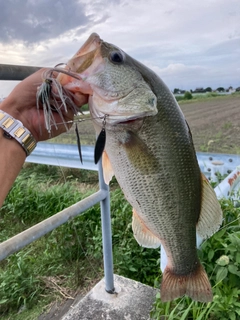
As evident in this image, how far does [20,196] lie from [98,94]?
3029 mm

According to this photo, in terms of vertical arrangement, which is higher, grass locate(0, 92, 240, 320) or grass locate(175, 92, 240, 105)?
grass locate(175, 92, 240, 105)

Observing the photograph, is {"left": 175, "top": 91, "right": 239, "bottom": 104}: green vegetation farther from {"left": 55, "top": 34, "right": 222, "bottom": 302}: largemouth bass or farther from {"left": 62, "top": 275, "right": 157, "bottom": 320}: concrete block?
{"left": 62, "top": 275, "right": 157, "bottom": 320}: concrete block

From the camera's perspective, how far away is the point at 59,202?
3541 millimetres

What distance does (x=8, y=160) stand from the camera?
1.03 meters

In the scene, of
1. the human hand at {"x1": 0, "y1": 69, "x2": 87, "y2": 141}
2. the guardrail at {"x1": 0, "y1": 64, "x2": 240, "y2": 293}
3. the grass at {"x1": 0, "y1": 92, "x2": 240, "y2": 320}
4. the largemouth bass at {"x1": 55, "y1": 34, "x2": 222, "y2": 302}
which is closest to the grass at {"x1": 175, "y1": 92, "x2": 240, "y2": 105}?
the grass at {"x1": 0, "y1": 92, "x2": 240, "y2": 320}

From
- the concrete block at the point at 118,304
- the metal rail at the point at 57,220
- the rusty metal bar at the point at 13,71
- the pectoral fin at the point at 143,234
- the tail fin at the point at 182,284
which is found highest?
the rusty metal bar at the point at 13,71

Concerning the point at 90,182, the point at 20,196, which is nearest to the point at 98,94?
the point at 20,196

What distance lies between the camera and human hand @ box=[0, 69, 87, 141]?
94 centimetres

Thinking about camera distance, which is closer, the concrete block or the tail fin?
the tail fin

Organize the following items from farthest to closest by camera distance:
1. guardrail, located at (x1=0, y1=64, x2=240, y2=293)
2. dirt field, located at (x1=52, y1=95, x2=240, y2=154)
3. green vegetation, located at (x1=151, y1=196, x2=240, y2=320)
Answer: dirt field, located at (x1=52, y1=95, x2=240, y2=154) → green vegetation, located at (x1=151, y1=196, x2=240, y2=320) → guardrail, located at (x1=0, y1=64, x2=240, y2=293)

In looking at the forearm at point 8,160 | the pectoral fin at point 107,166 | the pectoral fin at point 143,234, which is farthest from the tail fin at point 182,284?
the forearm at point 8,160

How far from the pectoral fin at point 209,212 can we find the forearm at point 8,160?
624mm

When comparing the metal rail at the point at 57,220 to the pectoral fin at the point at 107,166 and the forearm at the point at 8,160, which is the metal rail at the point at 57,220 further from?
the pectoral fin at the point at 107,166

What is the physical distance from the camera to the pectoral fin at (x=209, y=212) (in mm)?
1141
